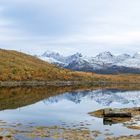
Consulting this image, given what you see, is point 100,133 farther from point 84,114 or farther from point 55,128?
point 84,114

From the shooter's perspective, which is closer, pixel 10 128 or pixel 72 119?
pixel 10 128

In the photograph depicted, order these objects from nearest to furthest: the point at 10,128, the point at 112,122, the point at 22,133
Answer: the point at 22,133 < the point at 10,128 < the point at 112,122

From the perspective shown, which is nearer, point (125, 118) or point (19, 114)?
point (125, 118)

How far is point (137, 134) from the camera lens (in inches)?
2126

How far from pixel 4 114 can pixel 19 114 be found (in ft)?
9.64

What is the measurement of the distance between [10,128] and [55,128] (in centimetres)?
669

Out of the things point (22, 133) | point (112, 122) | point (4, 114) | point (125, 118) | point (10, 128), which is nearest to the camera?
point (22, 133)

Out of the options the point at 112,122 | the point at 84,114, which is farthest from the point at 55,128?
the point at 84,114

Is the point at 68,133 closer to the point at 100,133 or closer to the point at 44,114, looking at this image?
the point at 100,133

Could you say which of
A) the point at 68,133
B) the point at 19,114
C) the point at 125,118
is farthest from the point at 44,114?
the point at 68,133

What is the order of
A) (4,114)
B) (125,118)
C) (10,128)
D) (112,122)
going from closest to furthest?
(10,128), (112,122), (125,118), (4,114)

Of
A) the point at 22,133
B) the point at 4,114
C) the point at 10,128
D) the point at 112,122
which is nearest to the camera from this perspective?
the point at 22,133

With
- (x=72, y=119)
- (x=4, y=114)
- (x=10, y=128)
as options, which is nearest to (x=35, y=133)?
(x=10, y=128)

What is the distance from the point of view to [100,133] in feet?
181
